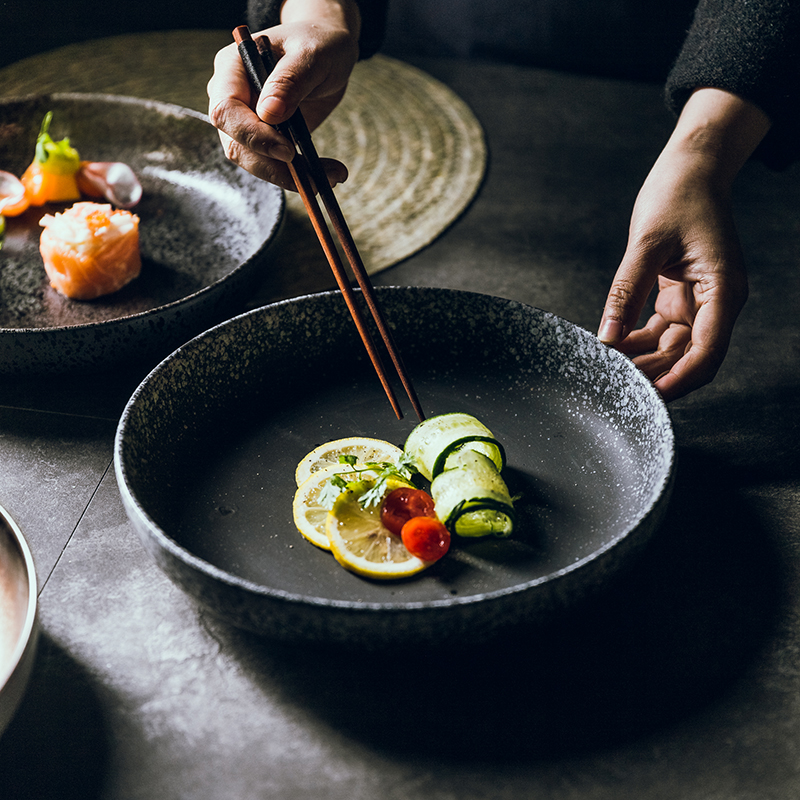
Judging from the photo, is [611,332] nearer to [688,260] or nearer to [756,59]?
[688,260]

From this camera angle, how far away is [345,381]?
1347 millimetres

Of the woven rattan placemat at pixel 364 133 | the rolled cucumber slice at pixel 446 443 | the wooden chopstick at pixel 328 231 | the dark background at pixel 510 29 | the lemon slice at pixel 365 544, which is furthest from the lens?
the dark background at pixel 510 29

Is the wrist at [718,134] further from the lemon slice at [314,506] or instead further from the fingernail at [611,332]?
the lemon slice at [314,506]

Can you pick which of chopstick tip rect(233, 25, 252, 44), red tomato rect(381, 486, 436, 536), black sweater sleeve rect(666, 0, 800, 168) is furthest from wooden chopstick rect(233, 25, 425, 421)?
black sweater sleeve rect(666, 0, 800, 168)

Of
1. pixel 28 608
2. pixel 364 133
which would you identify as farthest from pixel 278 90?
pixel 364 133

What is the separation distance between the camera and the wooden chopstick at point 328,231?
1.22m

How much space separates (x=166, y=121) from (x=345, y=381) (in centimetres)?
103

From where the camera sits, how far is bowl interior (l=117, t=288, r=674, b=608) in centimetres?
100

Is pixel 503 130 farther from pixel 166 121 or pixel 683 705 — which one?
pixel 683 705

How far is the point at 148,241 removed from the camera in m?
1.72

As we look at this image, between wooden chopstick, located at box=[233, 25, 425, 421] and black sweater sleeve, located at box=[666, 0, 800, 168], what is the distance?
0.77 metres

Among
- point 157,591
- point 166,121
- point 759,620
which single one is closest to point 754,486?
Answer: point 759,620

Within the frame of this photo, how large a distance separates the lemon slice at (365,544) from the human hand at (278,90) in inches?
23.9

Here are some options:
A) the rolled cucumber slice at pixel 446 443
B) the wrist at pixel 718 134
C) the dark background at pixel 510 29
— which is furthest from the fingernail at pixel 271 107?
the dark background at pixel 510 29
